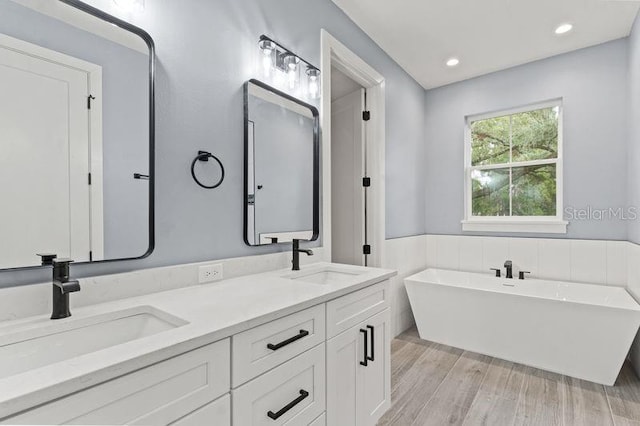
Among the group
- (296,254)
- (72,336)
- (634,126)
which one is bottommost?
(72,336)

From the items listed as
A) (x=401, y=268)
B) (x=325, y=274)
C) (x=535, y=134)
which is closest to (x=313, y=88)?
(x=325, y=274)

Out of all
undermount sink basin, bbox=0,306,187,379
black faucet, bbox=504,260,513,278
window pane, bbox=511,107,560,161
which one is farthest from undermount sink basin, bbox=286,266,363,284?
window pane, bbox=511,107,560,161

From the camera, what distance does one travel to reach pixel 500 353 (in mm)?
2666

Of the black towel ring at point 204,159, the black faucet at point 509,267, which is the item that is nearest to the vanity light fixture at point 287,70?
the black towel ring at point 204,159

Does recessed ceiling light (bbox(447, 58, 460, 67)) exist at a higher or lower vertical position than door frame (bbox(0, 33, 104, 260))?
→ higher

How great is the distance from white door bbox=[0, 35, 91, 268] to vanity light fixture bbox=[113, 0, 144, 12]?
34 centimetres

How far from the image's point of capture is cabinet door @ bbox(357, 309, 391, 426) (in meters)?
1.61

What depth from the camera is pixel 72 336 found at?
0.96 m

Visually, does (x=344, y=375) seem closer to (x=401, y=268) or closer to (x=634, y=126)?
(x=401, y=268)

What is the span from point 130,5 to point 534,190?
12.2 feet

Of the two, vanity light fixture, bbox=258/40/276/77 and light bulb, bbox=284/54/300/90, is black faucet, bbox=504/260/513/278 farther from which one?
vanity light fixture, bbox=258/40/276/77

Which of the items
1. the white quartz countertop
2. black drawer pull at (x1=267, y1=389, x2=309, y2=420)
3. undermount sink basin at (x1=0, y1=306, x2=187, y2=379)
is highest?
the white quartz countertop

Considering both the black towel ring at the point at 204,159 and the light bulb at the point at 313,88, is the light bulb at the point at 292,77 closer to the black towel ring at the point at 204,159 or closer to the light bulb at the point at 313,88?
the light bulb at the point at 313,88

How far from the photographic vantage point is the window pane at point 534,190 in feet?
10.6
